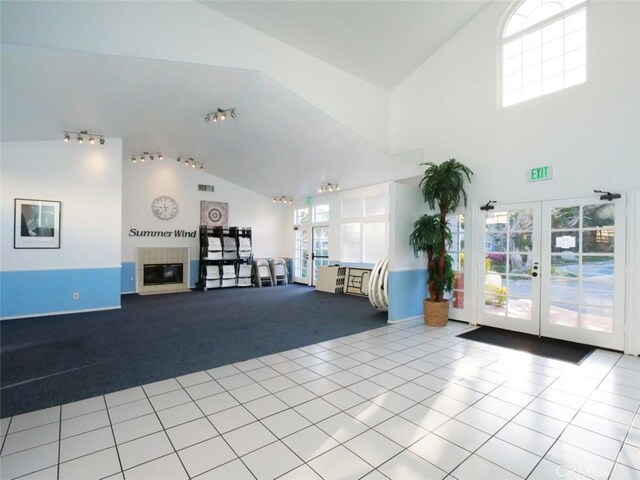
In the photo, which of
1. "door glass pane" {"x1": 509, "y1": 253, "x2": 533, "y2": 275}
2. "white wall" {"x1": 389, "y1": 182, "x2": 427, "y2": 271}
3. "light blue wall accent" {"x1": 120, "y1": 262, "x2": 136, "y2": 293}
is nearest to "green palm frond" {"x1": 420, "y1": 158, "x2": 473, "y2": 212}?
"white wall" {"x1": 389, "y1": 182, "x2": 427, "y2": 271}

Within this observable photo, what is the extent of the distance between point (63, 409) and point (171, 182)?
754cm

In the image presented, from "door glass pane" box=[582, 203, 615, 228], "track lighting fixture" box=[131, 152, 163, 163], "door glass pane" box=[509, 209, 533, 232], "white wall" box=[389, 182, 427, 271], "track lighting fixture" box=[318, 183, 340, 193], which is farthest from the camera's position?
"track lighting fixture" box=[318, 183, 340, 193]

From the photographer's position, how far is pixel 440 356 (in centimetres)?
380

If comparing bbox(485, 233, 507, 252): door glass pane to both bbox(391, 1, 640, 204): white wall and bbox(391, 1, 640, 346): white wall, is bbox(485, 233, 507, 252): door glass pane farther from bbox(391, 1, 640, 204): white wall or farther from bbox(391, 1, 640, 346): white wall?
bbox(391, 1, 640, 204): white wall

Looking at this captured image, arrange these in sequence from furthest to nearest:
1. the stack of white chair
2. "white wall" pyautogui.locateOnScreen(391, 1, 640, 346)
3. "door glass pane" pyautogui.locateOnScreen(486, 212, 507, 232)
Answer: the stack of white chair, "door glass pane" pyautogui.locateOnScreen(486, 212, 507, 232), "white wall" pyautogui.locateOnScreen(391, 1, 640, 346)

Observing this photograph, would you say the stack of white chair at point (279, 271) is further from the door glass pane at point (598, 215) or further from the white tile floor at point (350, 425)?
the door glass pane at point (598, 215)

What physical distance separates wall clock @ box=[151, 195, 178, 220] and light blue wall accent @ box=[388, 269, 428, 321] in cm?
677

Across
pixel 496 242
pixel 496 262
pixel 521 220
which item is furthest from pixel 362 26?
pixel 496 262

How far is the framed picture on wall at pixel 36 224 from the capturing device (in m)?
5.53

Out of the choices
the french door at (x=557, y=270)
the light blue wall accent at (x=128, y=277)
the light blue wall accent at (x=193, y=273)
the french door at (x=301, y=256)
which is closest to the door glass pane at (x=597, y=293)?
the french door at (x=557, y=270)

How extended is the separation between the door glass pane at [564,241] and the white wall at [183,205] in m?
8.44

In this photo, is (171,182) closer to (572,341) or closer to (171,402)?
(171,402)

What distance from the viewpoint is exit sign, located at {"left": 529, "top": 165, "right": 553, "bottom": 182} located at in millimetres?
4406

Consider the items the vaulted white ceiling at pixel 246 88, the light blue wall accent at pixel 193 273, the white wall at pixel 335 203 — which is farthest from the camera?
the light blue wall accent at pixel 193 273
